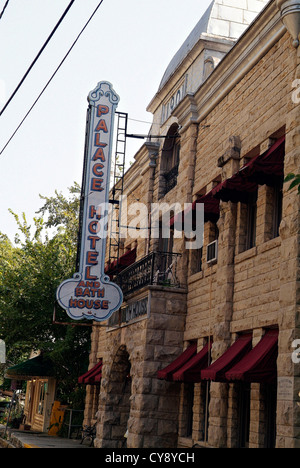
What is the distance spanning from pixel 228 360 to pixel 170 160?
1004 centimetres

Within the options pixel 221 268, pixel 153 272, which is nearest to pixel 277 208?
pixel 221 268

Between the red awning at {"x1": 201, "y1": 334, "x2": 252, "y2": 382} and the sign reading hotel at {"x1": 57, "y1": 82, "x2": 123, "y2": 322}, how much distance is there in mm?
6278

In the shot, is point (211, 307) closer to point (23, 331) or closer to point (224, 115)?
point (224, 115)

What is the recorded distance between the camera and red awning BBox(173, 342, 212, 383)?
1680cm

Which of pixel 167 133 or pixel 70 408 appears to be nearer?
pixel 167 133

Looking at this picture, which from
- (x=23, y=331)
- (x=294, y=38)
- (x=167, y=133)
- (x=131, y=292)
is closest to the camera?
(x=294, y=38)

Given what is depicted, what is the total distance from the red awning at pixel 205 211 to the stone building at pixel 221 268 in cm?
4

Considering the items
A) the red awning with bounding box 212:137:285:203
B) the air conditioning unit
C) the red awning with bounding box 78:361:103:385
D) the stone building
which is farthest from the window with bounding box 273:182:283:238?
the red awning with bounding box 78:361:103:385

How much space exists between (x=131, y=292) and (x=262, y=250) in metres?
7.44

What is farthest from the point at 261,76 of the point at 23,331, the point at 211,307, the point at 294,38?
the point at 23,331

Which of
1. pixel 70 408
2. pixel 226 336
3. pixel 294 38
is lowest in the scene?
pixel 70 408

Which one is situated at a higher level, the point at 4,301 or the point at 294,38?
the point at 294,38

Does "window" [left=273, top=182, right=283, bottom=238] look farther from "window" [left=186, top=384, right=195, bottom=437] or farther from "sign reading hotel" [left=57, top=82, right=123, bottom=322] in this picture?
"sign reading hotel" [left=57, top=82, right=123, bottom=322]

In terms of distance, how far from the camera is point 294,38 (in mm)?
14164
